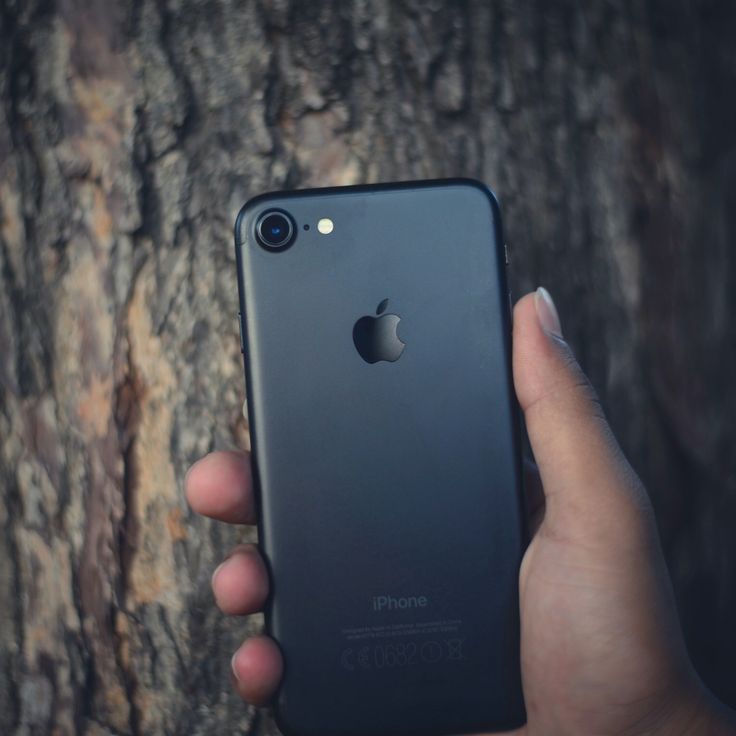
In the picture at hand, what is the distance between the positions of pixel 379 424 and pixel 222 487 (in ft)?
0.92

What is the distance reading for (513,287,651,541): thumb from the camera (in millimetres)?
1277

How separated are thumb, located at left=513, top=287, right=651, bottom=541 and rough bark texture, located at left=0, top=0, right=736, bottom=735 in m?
0.18

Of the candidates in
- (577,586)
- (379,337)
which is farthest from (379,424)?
(577,586)

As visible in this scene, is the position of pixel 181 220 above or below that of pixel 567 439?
above

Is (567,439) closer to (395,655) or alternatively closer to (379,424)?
(379,424)

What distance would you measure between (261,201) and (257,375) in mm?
293

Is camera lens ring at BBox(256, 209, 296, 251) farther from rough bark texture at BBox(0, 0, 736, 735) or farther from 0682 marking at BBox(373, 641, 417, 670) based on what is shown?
0682 marking at BBox(373, 641, 417, 670)

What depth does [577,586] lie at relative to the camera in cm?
130

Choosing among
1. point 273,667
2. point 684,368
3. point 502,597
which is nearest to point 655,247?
point 684,368

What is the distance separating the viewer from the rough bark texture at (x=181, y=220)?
1.40m

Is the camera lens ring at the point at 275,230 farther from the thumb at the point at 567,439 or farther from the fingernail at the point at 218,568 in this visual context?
the fingernail at the point at 218,568

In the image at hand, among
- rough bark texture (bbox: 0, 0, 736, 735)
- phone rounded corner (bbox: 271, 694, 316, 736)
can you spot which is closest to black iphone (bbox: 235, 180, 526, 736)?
phone rounded corner (bbox: 271, 694, 316, 736)

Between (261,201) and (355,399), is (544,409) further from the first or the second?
(261,201)

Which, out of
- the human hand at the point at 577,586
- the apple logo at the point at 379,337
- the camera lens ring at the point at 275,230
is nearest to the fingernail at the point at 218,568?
the human hand at the point at 577,586
